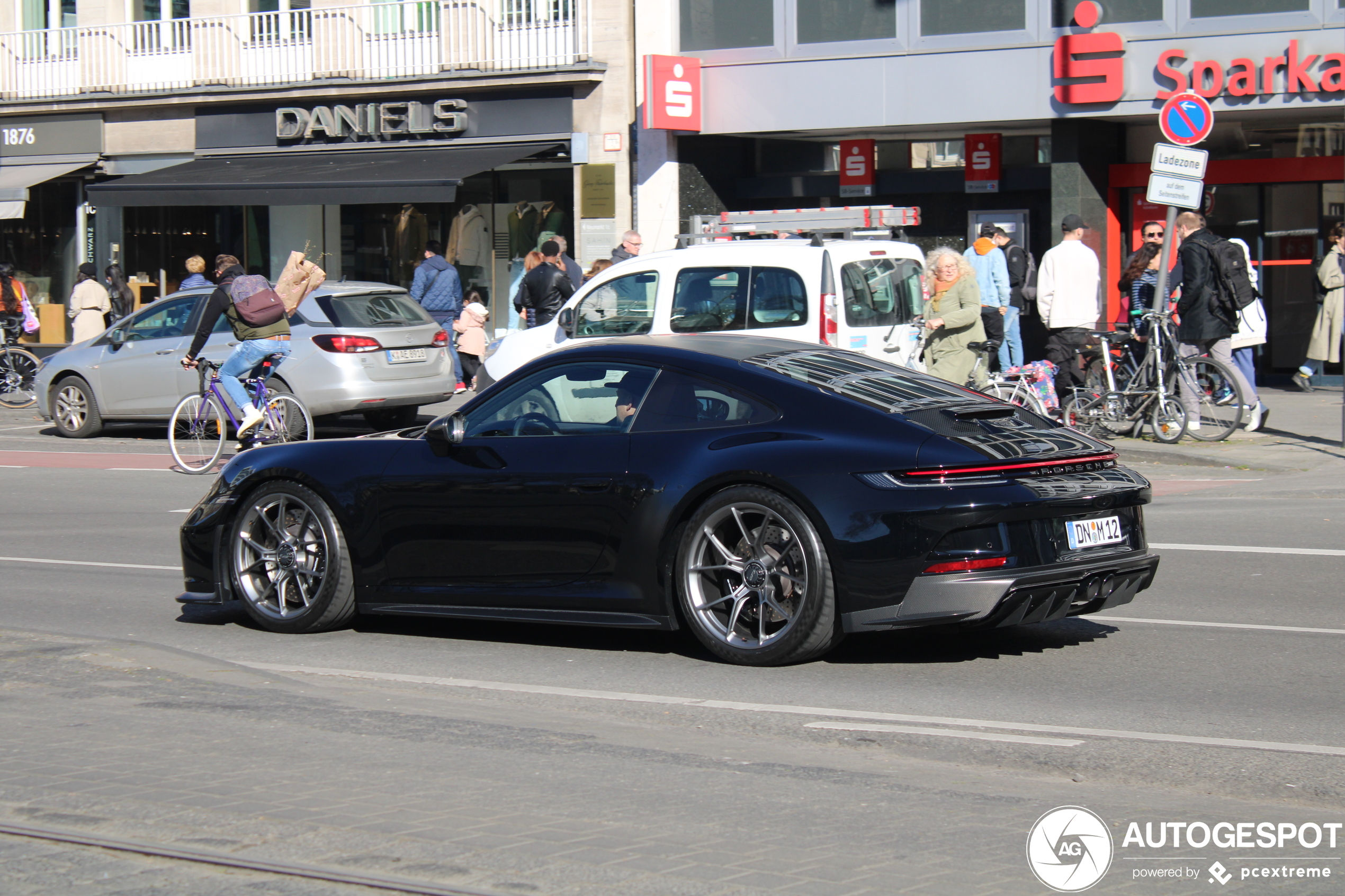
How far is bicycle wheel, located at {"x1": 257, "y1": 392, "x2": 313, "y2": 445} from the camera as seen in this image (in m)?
14.5

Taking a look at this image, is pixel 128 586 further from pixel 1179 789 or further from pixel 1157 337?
pixel 1157 337

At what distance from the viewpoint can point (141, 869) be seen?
4293 mm

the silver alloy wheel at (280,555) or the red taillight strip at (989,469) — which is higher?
the red taillight strip at (989,469)

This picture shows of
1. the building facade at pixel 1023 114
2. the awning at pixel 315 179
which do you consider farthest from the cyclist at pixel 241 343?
the building facade at pixel 1023 114

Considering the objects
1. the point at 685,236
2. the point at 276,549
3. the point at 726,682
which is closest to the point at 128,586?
the point at 276,549

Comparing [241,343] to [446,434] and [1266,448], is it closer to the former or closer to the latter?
[446,434]

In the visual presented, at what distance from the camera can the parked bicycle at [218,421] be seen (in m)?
14.5

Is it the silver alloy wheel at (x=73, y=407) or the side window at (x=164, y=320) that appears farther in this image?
the silver alloy wheel at (x=73, y=407)

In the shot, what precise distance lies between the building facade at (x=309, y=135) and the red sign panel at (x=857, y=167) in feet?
10.1

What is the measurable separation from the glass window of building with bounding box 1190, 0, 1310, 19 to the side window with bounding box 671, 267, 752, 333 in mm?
8926

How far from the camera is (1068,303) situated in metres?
16.0

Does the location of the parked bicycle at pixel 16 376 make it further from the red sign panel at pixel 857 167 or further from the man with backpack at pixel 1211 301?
the man with backpack at pixel 1211 301

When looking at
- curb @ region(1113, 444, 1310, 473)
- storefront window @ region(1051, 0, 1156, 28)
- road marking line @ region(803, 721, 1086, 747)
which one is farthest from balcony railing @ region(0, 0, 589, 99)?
road marking line @ region(803, 721, 1086, 747)

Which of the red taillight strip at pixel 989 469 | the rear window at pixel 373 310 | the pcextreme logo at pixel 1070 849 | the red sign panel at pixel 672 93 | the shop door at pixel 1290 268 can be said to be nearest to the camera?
the pcextreme logo at pixel 1070 849
